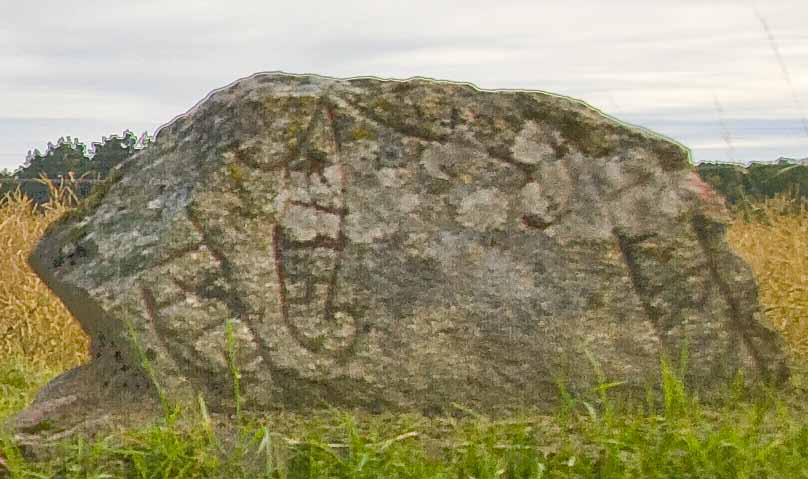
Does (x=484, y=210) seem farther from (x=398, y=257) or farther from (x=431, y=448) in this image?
(x=431, y=448)

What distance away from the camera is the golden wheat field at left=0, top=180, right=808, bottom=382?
6.21 meters

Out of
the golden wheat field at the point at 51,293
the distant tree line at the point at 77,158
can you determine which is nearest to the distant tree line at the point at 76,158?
the distant tree line at the point at 77,158

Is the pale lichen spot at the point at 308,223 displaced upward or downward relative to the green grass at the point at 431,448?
upward

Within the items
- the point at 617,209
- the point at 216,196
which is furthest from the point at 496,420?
the point at 216,196

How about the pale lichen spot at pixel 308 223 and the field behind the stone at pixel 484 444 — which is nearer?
the field behind the stone at pixel 484 444

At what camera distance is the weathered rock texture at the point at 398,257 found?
3980 mm

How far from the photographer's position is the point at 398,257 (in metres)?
4.03

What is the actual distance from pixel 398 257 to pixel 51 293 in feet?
12.2

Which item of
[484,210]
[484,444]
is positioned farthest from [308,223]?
[484,444]

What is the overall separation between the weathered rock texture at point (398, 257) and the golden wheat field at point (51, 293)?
1905 millimetres

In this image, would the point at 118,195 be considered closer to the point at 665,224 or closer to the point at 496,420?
the point at 496,420

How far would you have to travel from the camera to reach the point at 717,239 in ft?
14.1

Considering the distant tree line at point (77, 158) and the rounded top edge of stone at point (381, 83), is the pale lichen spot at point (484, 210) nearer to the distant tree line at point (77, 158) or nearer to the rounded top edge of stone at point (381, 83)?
the rounded top edge of stone at point (381, 83)

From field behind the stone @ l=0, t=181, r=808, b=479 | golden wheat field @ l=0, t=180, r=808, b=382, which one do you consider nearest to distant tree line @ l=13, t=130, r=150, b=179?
golden wheat field @ l=0, t=180, r=808, b=382
